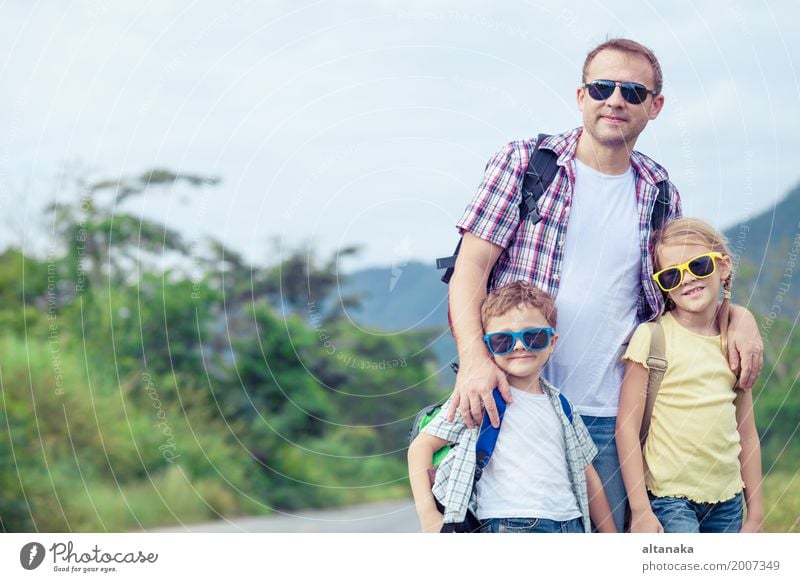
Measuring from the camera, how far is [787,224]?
37.9 feet

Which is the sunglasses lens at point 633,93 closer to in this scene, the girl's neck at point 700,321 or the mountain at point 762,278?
the girl's neck at point 700,321

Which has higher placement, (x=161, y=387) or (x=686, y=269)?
(x=686, y=269)

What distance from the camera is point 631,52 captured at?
3881mm

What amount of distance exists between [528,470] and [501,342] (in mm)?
449

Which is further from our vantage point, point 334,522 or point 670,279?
point 334,522

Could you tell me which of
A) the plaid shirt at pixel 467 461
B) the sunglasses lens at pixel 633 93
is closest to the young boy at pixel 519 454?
the plaid shirt at pixel 467 461

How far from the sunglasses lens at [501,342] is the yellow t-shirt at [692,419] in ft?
1.51

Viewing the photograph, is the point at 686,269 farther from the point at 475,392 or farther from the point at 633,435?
the point at 475,392

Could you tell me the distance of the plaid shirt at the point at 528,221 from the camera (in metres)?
3.73

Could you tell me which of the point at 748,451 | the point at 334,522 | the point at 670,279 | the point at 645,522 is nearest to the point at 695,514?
the point at 645,522
